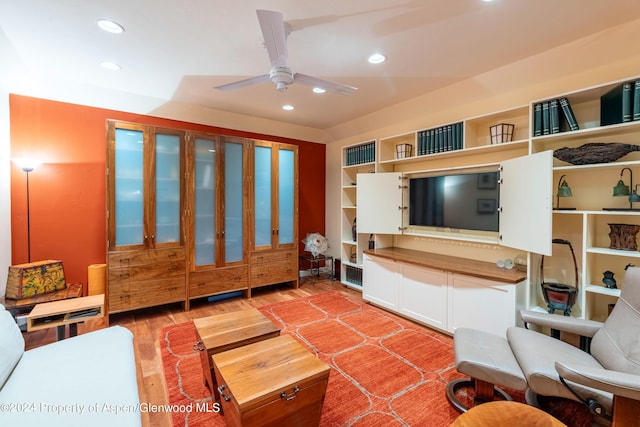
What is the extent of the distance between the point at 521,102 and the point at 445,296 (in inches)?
82.9

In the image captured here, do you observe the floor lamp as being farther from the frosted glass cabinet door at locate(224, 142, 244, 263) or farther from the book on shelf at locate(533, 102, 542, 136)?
the book on shelf at locate(533, 102, 542, 136)

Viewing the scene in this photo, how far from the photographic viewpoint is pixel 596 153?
2.11 m

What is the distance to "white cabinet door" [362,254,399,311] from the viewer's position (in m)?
3.42

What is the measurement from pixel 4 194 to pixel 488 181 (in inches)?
197

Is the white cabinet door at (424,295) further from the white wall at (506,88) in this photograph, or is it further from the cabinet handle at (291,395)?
the cabinet handle at (291,395)

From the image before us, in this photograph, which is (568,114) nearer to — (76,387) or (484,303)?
(484,303)

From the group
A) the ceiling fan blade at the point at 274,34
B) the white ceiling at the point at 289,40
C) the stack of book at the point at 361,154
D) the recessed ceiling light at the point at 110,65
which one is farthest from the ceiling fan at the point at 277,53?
the stack of book at the point at 361,154

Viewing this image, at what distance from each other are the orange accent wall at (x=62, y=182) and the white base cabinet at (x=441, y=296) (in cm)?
351

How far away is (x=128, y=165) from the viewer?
3197 mm

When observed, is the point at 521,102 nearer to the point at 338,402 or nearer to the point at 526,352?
the point at 526,352

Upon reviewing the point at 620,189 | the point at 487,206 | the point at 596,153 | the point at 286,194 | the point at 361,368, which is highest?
the point at 596,153

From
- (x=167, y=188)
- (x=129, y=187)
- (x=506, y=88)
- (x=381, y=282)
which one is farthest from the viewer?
(x=381, y=282)

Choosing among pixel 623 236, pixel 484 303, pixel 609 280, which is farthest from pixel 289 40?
pixel 609 280

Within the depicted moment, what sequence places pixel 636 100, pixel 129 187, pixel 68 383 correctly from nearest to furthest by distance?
pixel 68 383 < pixel 636 100 < pixel 129 187
